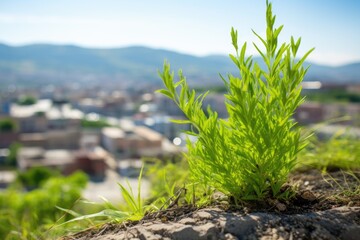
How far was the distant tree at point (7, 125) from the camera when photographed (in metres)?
34.5

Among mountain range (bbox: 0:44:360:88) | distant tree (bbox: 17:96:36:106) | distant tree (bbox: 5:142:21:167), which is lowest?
distant tree (bbox: 5:142:21:167)

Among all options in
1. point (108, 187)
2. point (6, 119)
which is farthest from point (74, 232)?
point (6, 119)

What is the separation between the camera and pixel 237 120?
725mm

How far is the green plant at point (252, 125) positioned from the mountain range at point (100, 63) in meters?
110

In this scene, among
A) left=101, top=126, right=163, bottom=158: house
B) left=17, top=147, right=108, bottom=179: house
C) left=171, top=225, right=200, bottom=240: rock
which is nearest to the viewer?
left=171, top=225, right=200, bottom=240: rock

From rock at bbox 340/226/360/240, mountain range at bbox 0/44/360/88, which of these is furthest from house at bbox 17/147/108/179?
mountain range at bbox 0/44/360/88

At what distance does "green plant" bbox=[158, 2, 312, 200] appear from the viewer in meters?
0.69

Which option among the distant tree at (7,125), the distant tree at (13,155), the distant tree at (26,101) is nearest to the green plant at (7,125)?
the distant tree at (7,125)

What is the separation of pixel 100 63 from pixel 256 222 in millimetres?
131154

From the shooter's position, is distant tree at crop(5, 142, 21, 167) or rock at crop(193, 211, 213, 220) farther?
distant tree at crop(5, 142, 21, 167)

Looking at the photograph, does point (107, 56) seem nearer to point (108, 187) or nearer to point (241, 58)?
point (108, 187)

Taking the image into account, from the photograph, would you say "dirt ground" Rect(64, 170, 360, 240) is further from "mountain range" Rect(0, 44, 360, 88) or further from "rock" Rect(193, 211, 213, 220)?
"mountain range" Rect(0, 44, 360, 88)

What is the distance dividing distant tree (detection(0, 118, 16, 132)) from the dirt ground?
36.3m

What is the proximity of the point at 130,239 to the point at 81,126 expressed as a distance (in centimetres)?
4184
